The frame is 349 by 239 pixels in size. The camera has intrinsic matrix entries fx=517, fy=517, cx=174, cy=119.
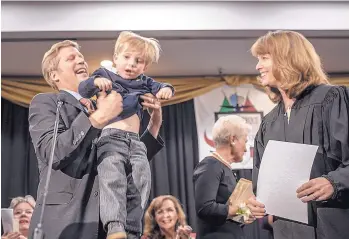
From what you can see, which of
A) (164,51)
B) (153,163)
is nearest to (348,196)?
(164,51)

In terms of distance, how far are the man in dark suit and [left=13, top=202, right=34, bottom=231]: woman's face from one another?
1.78 meters

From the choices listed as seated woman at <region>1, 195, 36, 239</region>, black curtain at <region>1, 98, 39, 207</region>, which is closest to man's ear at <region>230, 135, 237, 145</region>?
seated woman at <region>1, 195, 36, 239</region>

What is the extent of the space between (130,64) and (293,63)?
579mm

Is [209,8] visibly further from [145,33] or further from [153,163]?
[153,163]

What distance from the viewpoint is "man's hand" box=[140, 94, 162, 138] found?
1.86 m

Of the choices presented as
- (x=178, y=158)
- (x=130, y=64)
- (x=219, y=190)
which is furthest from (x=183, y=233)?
(x=178, y=158)

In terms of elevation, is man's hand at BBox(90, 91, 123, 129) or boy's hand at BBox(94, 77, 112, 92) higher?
boy's hand at BBox(94, 77, 112, 92)

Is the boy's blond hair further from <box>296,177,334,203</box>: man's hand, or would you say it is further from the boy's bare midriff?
<box>296,177,334,203</box>: man's hand

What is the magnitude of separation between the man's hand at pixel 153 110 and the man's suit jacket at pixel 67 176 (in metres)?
0.28

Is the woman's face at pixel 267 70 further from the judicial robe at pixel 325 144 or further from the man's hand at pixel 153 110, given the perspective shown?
the man's hand at pixel 153 110

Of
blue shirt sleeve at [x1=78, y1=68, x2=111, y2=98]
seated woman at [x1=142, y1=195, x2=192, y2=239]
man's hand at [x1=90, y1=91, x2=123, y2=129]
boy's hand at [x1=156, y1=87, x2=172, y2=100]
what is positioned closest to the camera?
man's hand at [x1=90, y1=91, x2=123, y2=129]

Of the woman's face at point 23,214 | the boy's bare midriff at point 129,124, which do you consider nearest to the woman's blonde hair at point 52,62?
the boy's bare midriff at point 129,124

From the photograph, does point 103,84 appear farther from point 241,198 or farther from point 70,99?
point 241,198

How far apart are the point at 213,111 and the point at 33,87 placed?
1660 mm
